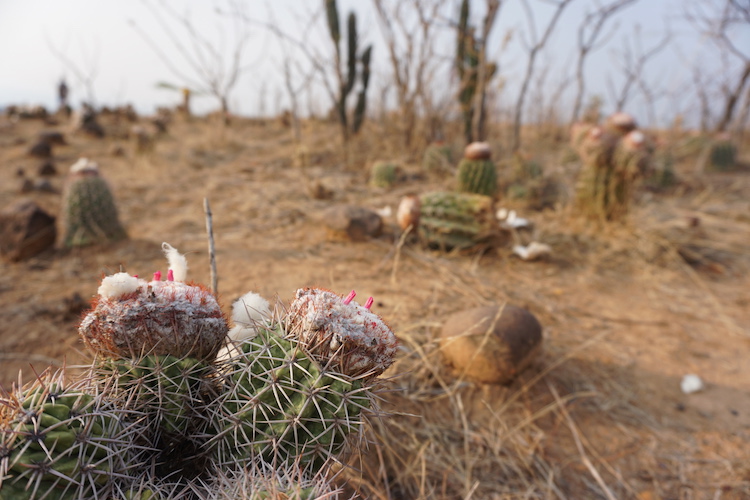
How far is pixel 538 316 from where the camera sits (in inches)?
109

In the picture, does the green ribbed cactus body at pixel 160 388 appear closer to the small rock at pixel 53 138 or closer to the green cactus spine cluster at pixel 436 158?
the green cactus spine cluster at pixel 436 158

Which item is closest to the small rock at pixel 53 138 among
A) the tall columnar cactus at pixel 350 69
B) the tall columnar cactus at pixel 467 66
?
the tall columnar cactus at pixel 350 69

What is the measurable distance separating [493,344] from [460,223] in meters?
1.69

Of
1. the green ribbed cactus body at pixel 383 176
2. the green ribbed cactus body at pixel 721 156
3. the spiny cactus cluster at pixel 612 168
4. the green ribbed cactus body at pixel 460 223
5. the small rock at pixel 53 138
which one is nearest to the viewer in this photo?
the green ribbed cactus body at pixel 460 223

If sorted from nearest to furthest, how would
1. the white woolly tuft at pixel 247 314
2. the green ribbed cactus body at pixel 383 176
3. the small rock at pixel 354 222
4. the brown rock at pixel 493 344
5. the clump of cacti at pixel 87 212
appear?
the white woolly tuft at pixel 247 314 → the brown rock at pixel 493 344 → the small rock at pixel 354 222 → the clump of cacti at pixel 87 212 → the green ribbed cactus body at pixel 383 176

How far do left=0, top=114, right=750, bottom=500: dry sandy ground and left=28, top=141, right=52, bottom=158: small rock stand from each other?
7.58 ft

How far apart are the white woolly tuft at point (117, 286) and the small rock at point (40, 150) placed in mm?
9000

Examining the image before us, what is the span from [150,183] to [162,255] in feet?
11.5

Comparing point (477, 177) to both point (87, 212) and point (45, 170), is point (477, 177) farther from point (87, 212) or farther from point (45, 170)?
point (45, 170)

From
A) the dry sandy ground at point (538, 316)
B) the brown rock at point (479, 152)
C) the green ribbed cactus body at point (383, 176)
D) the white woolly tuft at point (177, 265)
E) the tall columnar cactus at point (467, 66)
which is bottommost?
the dry sandy ground at point (538, 316)

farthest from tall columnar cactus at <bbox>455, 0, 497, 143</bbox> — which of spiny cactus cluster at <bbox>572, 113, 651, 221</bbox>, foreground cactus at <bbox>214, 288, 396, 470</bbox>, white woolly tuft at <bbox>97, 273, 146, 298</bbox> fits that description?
white woolly tuft at <bbox>97, 273, 146, 298</bbox>

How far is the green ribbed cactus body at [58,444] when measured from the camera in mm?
630

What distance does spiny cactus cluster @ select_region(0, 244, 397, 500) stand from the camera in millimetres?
743

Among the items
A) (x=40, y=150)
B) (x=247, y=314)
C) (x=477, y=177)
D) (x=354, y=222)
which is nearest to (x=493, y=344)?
(x=247, y=314)
